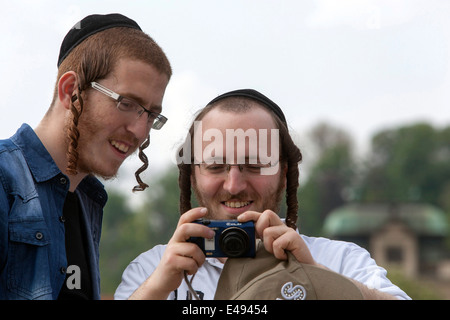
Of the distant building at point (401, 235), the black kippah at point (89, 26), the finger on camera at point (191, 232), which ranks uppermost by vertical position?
the black kippah at point (89, 26)

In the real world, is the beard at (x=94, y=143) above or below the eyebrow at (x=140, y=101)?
below

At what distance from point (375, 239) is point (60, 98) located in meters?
69.4

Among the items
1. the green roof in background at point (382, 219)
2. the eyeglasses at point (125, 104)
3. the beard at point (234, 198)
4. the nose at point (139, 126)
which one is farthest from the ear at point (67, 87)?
the green roof in background at point (382, 219)

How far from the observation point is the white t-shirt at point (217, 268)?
3.35 meters

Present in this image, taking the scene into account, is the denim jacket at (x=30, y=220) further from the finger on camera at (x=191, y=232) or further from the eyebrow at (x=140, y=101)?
the finger on camera at (x=191, y=232)

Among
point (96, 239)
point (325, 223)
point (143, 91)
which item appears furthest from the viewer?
point (325, 223)

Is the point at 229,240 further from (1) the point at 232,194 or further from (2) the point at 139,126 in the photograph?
(2) the point at 139,126

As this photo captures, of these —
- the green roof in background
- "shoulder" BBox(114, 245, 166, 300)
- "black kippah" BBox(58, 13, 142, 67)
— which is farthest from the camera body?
the green roof in background

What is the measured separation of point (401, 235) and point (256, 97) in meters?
70.5

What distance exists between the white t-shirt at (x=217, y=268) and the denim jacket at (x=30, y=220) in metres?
0.24

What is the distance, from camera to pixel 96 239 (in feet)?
12.9

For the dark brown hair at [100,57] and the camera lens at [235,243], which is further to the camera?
the dark brown hair at [100,57]

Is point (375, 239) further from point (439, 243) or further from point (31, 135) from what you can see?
point (31, 135)
